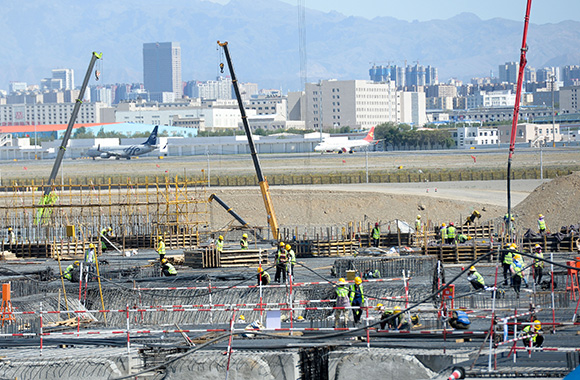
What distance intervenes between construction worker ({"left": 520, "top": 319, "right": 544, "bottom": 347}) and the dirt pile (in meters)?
30.3

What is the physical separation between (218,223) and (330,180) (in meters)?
18.9

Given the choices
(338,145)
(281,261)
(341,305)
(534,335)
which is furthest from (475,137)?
(534,335)

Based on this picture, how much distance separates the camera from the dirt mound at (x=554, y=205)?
40.3 m

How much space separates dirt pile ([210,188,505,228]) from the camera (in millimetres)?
49000

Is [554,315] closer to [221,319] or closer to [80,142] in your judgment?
[221,319]

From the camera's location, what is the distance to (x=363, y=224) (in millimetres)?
45531

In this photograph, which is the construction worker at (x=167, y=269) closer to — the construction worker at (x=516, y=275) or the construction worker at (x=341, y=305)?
the construction worker at (x=341, y=305)

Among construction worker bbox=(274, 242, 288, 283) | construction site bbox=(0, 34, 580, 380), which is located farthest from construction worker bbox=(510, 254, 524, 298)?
construction worker bbox=(274, 242, 288, 283)

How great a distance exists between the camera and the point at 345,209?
169 feet

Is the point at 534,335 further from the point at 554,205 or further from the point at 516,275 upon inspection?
Answer: the point at 554,205

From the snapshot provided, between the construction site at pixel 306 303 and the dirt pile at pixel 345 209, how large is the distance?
289 mm

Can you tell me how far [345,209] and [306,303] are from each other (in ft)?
90.7

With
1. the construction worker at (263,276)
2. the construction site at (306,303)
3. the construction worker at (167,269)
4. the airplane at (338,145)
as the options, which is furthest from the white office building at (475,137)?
the construction worker at (263,276)

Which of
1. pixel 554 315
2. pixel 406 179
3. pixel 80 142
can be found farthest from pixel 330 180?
pixel 80 142
